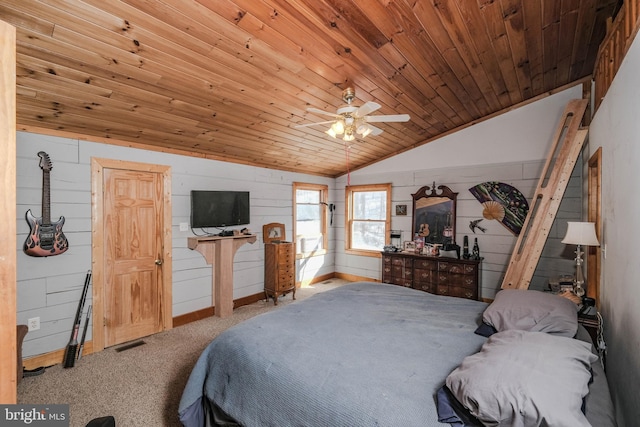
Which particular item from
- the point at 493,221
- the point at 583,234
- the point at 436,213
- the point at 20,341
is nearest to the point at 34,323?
the point at 20,341

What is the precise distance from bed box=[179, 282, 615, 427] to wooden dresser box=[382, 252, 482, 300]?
2.09 m

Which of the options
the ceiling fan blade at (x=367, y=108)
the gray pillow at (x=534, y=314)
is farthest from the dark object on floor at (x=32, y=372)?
the gray pillow at (x=534, y=314)

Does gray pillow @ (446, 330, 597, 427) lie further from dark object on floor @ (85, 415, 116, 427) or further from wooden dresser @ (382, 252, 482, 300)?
wooden dresser @ (382, 252, 482, 300)

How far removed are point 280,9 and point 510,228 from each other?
13.7ft

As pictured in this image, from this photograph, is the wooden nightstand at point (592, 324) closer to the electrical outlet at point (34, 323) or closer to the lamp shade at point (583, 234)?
the lamp shade at point (583, 234)

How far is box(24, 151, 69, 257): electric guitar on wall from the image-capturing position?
2740 millimetres

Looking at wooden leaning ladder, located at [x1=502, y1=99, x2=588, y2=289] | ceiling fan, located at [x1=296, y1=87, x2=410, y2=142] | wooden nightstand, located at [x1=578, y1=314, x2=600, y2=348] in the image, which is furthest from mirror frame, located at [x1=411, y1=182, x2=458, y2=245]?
ceiling fan, located at [x1=296, y1=87, x2=410, y2=142]

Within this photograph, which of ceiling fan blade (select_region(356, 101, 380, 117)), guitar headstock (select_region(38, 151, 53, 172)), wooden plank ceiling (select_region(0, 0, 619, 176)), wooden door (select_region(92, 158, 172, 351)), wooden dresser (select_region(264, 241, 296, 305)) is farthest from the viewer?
wooden dresser (select_region(264, 241, 296, 305))

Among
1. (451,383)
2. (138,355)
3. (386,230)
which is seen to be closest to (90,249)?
(138,355)

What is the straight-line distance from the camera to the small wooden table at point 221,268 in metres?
4.13

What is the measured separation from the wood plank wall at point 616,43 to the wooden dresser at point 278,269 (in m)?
4.17

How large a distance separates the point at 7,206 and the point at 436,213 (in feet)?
16.6

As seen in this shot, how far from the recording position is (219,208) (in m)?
4.17

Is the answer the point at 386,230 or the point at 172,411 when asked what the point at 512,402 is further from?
the point at 386,230
